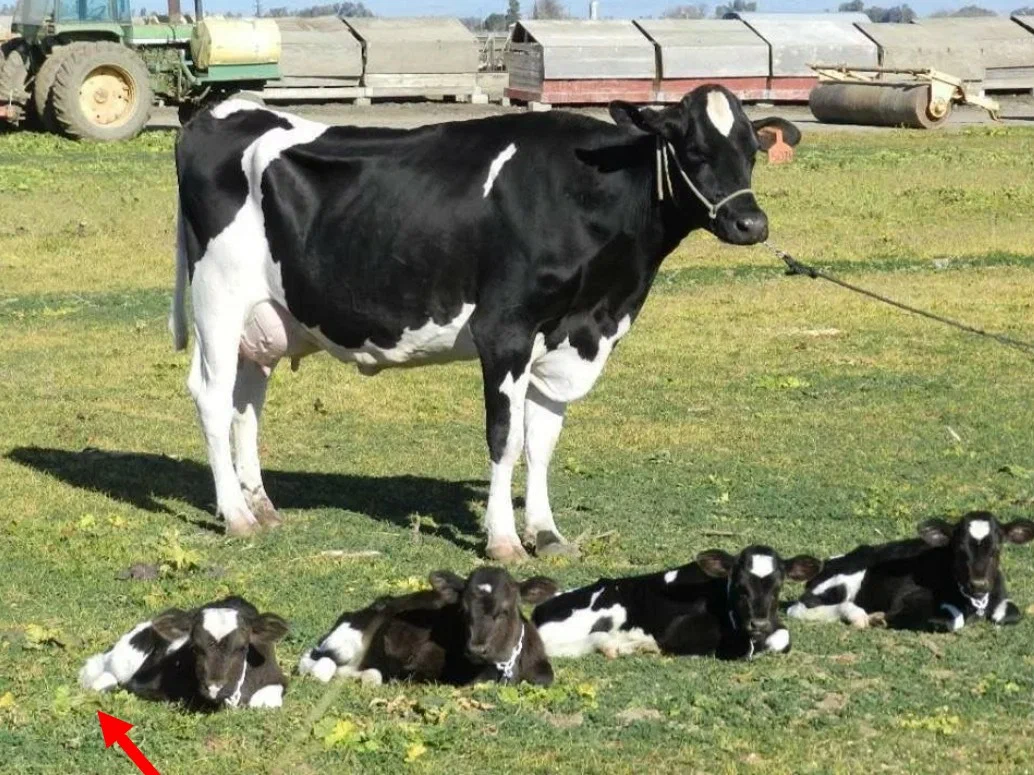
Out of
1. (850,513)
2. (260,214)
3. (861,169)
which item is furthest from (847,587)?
(861,169)

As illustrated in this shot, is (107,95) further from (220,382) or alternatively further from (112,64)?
(220,382)

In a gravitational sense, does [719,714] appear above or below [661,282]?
above

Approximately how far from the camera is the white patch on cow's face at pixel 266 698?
27.6 feet

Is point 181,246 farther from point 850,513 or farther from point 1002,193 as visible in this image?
point 1002,193

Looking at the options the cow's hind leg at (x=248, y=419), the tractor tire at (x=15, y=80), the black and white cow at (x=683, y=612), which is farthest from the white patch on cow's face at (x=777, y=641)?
the tractor tire at (x=15, y=80)

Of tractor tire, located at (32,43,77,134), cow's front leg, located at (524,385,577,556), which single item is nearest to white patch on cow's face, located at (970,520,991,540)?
cow's front leg, located at (524,385,577,556)

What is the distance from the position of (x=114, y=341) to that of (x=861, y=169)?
1887cm

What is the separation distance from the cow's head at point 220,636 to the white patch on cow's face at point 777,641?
84.7 inches

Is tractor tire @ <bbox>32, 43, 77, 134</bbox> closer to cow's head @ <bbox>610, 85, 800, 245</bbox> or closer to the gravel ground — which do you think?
the gravel ground

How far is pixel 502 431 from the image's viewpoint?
1172 cm

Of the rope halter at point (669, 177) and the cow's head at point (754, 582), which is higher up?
the rope halter at point (669, 177)

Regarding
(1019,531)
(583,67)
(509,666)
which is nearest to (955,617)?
(1019,531)

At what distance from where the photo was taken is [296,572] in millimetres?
11180

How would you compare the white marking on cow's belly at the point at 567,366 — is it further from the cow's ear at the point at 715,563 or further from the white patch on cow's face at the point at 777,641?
the white patch on cow's face at the point at 777,641
